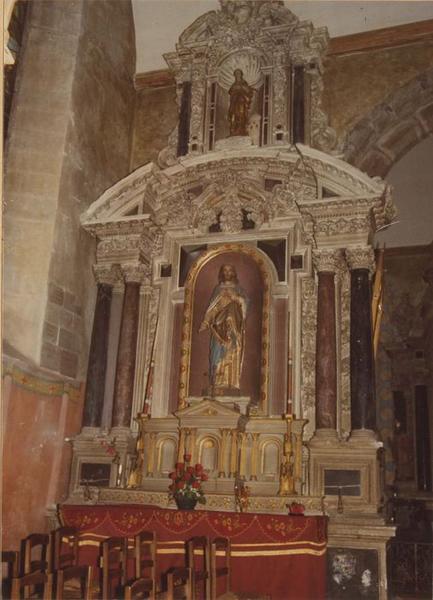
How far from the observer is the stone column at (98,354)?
864 cm

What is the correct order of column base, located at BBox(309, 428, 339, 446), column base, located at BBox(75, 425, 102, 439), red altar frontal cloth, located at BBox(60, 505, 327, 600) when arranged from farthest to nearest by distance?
column base, located at BBox(75, 425, 102, 439) < column base, located at BBox(309, 428, 339, 446) < red altar frontal cloth, located at BBox(60, 505, 327, 600)

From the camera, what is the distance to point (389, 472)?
12.9 metres

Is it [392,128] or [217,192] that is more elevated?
[392,128]

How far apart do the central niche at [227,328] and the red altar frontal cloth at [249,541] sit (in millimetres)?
1979

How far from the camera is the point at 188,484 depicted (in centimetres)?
715

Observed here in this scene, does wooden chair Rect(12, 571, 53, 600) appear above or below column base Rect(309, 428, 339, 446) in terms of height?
below

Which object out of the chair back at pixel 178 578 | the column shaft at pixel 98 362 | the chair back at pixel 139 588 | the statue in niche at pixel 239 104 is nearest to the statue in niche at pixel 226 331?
the column shaft at pixel 98 362

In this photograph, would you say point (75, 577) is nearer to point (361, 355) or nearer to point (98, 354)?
point (98, 354)

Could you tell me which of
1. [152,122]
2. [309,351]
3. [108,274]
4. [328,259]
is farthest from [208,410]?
[152,122]

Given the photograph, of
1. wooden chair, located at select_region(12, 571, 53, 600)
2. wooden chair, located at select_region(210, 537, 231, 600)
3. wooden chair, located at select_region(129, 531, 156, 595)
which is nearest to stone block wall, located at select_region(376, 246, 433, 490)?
wooden chair, located at select_region(210, 537, 231, 600)

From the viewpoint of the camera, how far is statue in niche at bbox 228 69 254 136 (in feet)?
31.7

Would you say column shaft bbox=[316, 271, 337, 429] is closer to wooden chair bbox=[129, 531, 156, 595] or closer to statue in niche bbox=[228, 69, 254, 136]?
statue in niche bbox=[228, 69, 254, 136]

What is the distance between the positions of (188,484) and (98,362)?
2398 mm

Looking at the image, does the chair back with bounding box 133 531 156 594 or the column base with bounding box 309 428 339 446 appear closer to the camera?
the chair back with bounding box 133 531 156 594
